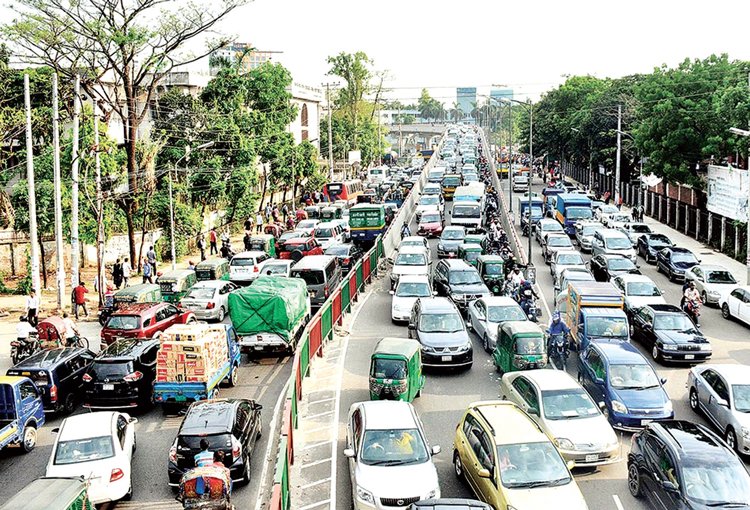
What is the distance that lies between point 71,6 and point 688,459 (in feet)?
110

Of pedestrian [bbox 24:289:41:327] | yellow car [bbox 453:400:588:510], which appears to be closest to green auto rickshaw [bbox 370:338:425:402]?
yellow car [bbox 453:400:588:510]

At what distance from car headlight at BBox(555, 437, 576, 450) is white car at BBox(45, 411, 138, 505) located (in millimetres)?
8350

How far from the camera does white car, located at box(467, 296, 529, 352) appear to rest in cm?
2556

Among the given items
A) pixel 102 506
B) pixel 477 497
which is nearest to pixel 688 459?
pixel 477 497

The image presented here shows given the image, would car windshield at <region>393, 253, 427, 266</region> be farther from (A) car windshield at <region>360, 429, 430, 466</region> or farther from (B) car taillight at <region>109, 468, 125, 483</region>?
(B) car taillight at <region>109, 468, 125, 483</region>

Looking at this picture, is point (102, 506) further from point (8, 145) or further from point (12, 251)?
point (8, 145)

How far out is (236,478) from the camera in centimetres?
1584

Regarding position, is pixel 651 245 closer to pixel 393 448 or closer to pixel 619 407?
pixel 619 407

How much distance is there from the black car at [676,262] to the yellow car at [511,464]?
24.1 m

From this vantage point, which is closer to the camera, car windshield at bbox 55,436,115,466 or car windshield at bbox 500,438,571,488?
car windshield at bbox 500,438,571,488

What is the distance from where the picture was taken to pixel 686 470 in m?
13.6

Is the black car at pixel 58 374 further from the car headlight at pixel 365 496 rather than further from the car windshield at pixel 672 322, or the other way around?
the car windshield at pixel 672 322

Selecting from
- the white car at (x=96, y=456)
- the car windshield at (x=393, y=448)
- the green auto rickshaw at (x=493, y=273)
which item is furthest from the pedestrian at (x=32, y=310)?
the car windshield at (x=393, y=448)

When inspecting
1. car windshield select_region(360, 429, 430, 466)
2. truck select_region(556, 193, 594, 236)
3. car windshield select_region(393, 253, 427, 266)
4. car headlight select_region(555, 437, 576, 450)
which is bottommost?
car headlight select_region(555, 437, 576, 450)
